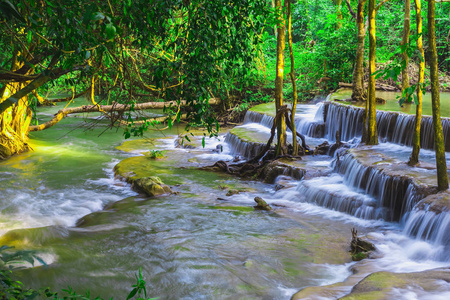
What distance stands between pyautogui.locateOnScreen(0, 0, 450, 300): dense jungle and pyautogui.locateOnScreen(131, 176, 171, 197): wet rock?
0.04 m

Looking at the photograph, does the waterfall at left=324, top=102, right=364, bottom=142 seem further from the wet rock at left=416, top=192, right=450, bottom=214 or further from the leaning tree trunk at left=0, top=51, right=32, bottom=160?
the leaning tree trunk at left=0, top=51, right=32, bottom=160

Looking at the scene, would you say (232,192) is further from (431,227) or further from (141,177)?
(431,227)

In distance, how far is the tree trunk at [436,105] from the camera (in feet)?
20.4

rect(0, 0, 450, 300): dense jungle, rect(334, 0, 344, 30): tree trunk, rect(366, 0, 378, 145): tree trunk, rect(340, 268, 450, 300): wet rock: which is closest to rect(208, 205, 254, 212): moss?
rect(0, 0, 450, 300): dense jungle

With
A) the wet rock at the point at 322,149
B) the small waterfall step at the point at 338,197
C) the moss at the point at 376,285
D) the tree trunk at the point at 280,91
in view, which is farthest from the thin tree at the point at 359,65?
the moss at the point at 376,285

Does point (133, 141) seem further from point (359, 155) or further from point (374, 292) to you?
point (374, 292)

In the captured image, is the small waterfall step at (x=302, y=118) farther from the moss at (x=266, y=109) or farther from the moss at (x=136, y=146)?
the moss at (x=136, y=146)

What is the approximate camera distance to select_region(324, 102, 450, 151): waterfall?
36.4 ft

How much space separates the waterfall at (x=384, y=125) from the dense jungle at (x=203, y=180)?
55 mm

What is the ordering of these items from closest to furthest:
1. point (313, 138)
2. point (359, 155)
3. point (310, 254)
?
point (310, 254)
point (359, 155)
point (313, 138)

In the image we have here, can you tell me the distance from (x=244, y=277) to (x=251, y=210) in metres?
3.03

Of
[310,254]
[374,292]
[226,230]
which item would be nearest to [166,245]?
[226,230]

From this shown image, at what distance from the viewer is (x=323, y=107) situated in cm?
1596

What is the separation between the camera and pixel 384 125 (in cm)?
1248
